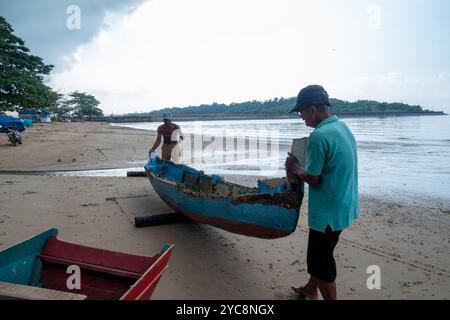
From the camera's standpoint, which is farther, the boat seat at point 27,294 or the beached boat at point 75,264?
the beached boat at point 75,264

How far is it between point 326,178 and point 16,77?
18231 millimetres

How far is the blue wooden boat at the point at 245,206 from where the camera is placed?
3629mm

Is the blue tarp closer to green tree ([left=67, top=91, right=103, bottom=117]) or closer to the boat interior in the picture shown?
the boat interior

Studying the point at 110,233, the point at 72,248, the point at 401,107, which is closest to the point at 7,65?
the point at 110,233

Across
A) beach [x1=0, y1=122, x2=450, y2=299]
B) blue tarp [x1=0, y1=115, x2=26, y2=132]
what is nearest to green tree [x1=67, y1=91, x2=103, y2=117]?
blue tarp [x1=0, y1=115, x2=26, y2=132]

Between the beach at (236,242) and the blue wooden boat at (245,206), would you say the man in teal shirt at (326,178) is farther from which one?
the beach at (236,242)

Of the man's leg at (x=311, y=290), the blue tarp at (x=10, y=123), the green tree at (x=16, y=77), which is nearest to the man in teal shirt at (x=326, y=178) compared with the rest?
the man's leg at (x=311, y=290)

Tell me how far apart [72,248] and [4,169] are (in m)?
11.6

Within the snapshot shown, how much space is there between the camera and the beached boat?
10.7 ft

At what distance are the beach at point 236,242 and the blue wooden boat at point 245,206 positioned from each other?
595mm

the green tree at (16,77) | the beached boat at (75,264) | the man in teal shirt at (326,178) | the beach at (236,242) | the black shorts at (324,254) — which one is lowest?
the beach at (236,242)

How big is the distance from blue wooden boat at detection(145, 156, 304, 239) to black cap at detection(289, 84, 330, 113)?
Answer: 0.87m

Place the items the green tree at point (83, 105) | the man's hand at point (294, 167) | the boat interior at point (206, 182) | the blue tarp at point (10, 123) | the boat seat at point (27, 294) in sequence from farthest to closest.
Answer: the green tree at point (83, 105) → the blue tarp at point (10, 123) → the boat interior at point (206, 182) → the man's hand at point (294, 167) → the boat seat at point (27, 294)

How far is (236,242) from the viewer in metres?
5.51
